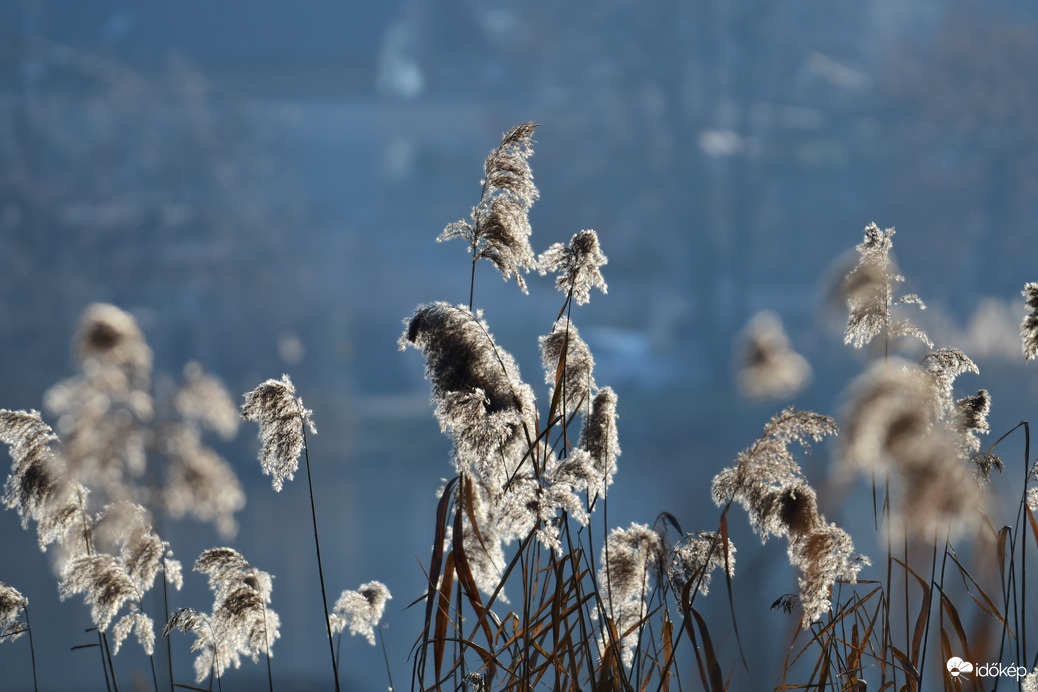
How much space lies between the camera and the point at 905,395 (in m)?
1.07

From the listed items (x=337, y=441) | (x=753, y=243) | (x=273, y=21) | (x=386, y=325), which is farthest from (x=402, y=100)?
(x=337, y=441)

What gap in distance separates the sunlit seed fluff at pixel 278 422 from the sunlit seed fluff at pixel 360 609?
1.14ft

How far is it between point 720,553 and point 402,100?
34376 millimetres

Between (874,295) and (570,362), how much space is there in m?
0.52

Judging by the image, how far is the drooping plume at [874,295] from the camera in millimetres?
1338

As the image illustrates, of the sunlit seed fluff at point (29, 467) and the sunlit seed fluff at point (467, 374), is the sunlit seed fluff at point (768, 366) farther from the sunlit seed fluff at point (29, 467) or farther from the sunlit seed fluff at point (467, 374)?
the sunlit seed fluff at point (29, 467)

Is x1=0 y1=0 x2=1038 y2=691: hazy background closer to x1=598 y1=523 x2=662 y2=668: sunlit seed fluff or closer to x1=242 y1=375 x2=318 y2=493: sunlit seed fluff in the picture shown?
x1=598 y1=523 x2=662 y2=668: sunlit seed fluff

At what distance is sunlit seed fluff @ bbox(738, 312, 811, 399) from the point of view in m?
1.63

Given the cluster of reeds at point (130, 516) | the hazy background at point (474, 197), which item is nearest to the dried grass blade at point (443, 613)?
the cluster of reeds at point (130, 516)

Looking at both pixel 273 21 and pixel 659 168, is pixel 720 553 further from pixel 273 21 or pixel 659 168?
pixel 273 21

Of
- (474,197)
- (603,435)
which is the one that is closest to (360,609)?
(603,435)

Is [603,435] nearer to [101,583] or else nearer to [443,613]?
[443,613]

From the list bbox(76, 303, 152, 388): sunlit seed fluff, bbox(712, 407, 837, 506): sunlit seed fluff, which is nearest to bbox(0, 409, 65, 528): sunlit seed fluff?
bbox(76, 303, 152, 388): sunlit seed fluff

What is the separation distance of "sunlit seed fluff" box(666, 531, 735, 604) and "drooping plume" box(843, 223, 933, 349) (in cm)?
42
